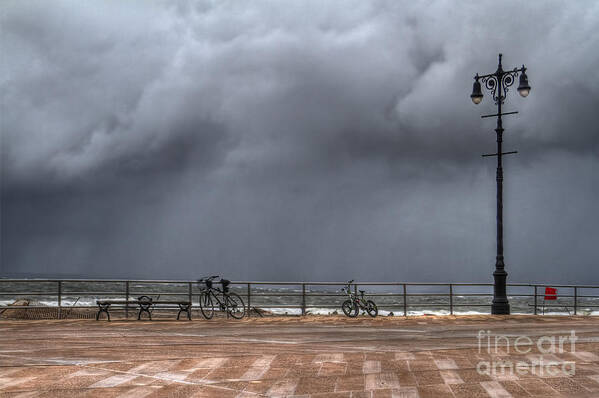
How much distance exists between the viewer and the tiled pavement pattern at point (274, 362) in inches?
282

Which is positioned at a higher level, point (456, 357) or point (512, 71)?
point (512, 71)

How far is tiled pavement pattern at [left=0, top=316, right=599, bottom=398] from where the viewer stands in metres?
7.16

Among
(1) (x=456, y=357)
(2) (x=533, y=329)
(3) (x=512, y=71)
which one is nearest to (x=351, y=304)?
(2) (x=533, y=329)

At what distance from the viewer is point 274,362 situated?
9180mm

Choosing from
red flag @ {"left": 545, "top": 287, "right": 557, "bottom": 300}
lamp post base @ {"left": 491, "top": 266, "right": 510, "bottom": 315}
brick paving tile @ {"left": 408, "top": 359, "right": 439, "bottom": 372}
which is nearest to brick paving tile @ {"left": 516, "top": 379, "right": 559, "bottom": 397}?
brick paving tile @ {"left": 408, "top": 359, "right": 439, "bottom": 372}

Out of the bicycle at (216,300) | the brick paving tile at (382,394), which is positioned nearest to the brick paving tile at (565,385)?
the brick paving tile at (382,394)

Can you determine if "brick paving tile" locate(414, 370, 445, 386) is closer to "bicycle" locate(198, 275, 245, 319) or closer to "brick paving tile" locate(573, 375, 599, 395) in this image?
"brick paving tile" locate(573, 375, 599, 395)

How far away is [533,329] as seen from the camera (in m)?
14.8

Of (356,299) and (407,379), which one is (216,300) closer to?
(356,299)

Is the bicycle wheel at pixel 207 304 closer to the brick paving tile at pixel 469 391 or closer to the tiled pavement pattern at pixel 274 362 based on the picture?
the tiled pavement pattern at pixel 274 362

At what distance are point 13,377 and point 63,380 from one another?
0.70 m

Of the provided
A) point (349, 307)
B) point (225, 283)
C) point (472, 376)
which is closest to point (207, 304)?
point (225, 283)

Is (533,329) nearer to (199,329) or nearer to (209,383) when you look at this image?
(199,329)

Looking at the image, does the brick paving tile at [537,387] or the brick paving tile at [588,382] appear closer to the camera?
the brick paving tile at [537,387]
